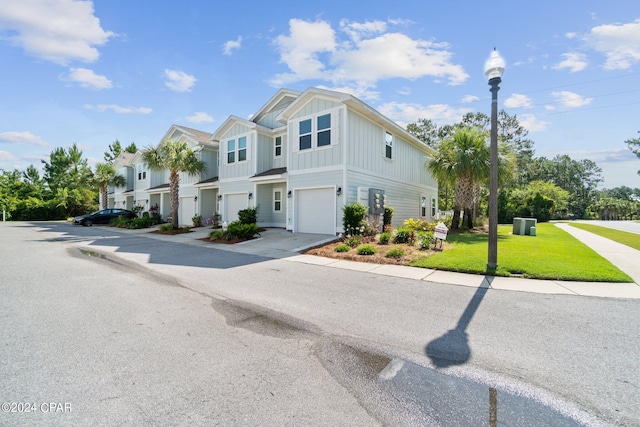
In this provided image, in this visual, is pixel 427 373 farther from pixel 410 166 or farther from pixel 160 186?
pixel 160 186

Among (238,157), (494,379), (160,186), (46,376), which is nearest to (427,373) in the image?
(494,379)

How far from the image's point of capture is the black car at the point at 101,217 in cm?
2473

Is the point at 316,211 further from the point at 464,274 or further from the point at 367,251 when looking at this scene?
the point at 464,274

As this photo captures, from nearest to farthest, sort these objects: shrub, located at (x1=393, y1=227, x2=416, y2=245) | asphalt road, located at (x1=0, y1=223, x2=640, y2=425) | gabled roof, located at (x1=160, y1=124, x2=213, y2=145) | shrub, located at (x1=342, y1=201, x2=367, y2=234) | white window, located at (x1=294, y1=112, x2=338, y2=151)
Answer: asphalt road, located at (x1=0, y1=223, x2=640, y2=425)
shrub, located at (x1=393, y1=227, x2=416, y2=245)
shrub, located at (x1=342, y1=201, x2=367, y2=234)
white window, located at (x1=294, y1=112, x2=338, y2=151)
gabled roof, located at (x1=160, y1=124, x2=213, y2=145)

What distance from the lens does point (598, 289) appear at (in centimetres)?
598

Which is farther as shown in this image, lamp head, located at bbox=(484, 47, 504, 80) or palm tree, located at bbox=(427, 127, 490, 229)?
palm tree, located at bbox=(427, 127, 490, 229)

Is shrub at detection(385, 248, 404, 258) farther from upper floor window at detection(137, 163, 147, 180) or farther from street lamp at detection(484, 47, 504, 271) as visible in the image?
upper floor window at detection(137, 163, 147, 180)

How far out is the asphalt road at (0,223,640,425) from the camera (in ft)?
8.14

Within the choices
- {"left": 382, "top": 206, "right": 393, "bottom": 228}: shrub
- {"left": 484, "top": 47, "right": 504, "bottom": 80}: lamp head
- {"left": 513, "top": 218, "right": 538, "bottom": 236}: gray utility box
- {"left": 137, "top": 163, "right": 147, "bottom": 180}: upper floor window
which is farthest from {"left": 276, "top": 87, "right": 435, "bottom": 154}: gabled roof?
{"left": 137, "top": 163, "right": 147, "bottom": 180}: upper floor window

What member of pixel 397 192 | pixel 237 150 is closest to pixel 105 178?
pixel 237 150

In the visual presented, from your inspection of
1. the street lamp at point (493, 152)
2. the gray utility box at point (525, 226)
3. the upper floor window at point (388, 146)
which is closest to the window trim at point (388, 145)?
Result: the upper floor window at point (388, 146)

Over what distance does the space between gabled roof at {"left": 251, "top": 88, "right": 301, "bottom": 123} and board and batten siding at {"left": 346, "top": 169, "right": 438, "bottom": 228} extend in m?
7.06

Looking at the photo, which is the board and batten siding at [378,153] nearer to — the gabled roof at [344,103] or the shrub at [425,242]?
the gabled roof at [344,103]

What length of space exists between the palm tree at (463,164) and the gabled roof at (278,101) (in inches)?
357
